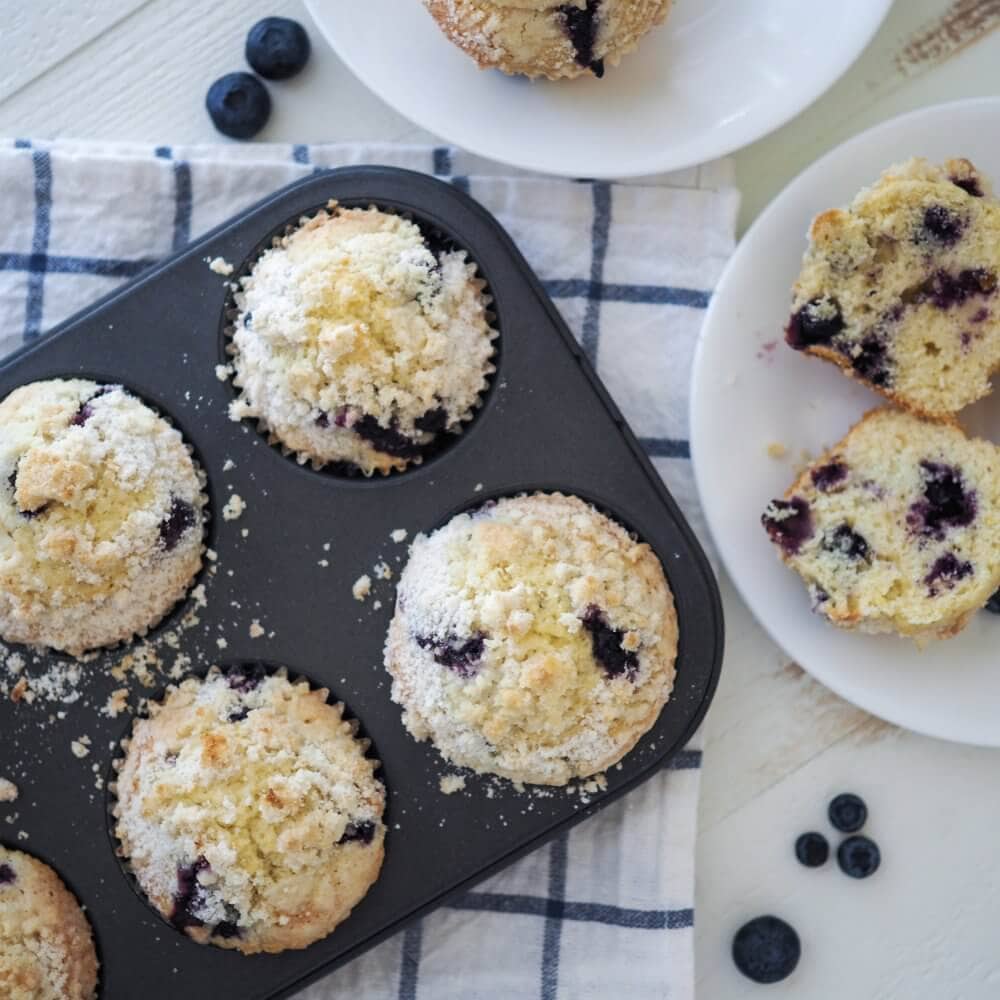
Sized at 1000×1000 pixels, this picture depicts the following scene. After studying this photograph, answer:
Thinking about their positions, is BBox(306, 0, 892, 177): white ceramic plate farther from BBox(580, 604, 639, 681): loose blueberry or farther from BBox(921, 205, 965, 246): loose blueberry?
BBox(580, 604, 639, 681): loose blueberry

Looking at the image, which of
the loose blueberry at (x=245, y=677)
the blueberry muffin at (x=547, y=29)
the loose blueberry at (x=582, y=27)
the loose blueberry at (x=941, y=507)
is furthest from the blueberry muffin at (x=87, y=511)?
the loose blueberry at (x=941, y=507)

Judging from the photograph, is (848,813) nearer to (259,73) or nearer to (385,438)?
(385,438)

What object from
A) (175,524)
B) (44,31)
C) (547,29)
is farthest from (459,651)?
(44,31)

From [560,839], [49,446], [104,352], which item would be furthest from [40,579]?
[560,839]

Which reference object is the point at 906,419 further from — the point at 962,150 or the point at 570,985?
the point at 570,985

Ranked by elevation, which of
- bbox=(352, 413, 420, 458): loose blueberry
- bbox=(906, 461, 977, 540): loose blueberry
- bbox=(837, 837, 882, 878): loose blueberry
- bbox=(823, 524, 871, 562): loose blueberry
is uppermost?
bbox=(352, 413, 420, 458): loose blueberry

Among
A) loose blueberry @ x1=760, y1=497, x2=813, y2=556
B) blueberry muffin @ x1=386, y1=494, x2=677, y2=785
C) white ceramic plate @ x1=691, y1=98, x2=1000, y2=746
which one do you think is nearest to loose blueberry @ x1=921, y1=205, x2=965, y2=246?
white ceramic plate @ x1=691, y1=98, x2=1000, y2=746
